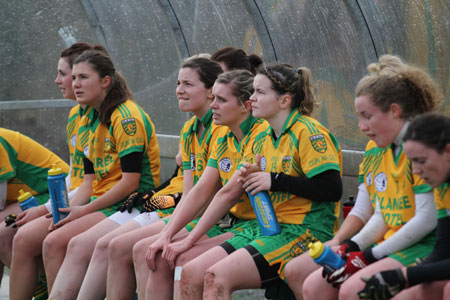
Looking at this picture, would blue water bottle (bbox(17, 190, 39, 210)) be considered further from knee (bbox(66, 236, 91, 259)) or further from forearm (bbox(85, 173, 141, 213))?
knee (bbox(66, 236, 91, 259))

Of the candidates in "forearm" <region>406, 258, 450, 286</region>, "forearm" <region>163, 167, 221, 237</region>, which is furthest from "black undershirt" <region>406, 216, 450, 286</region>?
"forearm" <region>163, 167, 221, 237</region>

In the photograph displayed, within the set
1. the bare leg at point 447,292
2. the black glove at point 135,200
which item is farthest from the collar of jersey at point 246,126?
the bare leg at point 447,292

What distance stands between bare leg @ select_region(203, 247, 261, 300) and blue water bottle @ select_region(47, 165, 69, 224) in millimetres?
1593

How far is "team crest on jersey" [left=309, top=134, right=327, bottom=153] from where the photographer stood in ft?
12.9

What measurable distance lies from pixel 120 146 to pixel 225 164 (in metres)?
0.99

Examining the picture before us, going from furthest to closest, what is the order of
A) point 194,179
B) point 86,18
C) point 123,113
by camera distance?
point 86,18, point 123,113, point 194,179

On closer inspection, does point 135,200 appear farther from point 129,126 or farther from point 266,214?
point 266,214

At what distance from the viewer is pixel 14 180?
19.1 feet

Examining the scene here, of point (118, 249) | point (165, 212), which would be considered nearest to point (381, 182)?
point (118, 249)

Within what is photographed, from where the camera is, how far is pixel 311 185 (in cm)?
388

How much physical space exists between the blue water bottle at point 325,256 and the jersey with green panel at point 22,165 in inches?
121

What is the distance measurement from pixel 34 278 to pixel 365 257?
264 centimetres

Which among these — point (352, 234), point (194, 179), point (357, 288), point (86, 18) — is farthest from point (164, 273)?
point (86, 18)

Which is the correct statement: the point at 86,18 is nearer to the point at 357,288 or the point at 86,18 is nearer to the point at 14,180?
the point at 14,180
